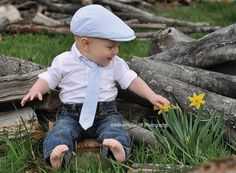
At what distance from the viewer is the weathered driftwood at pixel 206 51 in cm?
516

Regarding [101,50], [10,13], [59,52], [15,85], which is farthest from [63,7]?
[101,50]

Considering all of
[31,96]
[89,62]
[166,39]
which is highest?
[89,62]

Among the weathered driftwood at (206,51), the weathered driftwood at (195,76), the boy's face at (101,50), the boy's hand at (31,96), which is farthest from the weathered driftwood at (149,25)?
the boy's hand at (31,96)

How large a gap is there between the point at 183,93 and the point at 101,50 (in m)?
0.75

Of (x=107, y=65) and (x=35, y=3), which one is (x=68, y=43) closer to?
(x=35, y=3)

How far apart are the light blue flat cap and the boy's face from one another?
0.07 metres

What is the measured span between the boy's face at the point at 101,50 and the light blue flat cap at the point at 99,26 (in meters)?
0.07

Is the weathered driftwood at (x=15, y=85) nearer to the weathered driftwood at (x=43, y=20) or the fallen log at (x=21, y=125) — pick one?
the fallen log at (x=21, y=125)

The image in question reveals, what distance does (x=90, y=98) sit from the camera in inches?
185

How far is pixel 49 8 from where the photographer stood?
11.6 metres

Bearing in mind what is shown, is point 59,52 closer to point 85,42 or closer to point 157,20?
point 85,42

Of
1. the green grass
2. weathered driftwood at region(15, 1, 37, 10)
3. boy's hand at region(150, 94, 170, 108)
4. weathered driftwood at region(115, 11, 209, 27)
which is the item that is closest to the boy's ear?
boy's hand at region(150, 94, 170, 108)

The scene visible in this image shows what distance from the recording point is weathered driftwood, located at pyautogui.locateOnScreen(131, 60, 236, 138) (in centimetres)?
471

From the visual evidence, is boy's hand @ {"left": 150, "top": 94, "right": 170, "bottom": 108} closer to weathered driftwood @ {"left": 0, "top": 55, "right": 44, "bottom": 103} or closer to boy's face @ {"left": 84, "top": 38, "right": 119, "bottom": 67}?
Answer: boy's face @ {"left": 84, "top": 38, "right": 119, "bottom": 67}
